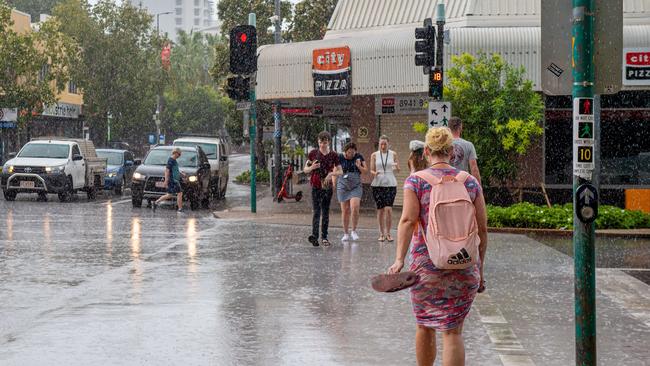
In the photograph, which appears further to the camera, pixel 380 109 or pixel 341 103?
pixel 341 103

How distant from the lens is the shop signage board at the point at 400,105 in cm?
3130

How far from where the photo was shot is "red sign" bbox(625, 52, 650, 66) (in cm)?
2708

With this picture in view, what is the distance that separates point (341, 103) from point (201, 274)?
24.3 meters

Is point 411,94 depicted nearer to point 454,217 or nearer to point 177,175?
point 177,175

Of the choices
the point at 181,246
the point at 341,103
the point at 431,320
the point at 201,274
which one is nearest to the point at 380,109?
the point at 341,103

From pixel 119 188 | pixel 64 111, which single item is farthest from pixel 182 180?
pixel 64 111

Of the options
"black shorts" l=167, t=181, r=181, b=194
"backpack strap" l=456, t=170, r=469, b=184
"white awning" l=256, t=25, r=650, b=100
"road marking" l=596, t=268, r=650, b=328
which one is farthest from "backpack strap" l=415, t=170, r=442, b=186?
"black shorts" l=167, t=181, r=181, b=194

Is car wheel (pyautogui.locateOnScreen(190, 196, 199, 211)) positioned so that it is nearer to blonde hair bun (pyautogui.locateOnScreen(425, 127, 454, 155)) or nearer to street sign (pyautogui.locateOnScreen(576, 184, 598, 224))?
blonde hair bun (pyautogui.locateOnScreen(425, 127, 454, 155))

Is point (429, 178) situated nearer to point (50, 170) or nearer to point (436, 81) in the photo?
point (436, 81)

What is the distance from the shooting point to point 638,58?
89.0ft

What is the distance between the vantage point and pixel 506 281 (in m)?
14.1

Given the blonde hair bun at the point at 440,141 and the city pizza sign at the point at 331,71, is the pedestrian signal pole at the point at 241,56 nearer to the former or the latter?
the city pizza sign at the point at 331,71

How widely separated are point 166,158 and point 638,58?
515 inches

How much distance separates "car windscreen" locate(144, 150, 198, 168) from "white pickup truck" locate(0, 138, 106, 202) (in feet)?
9.06
